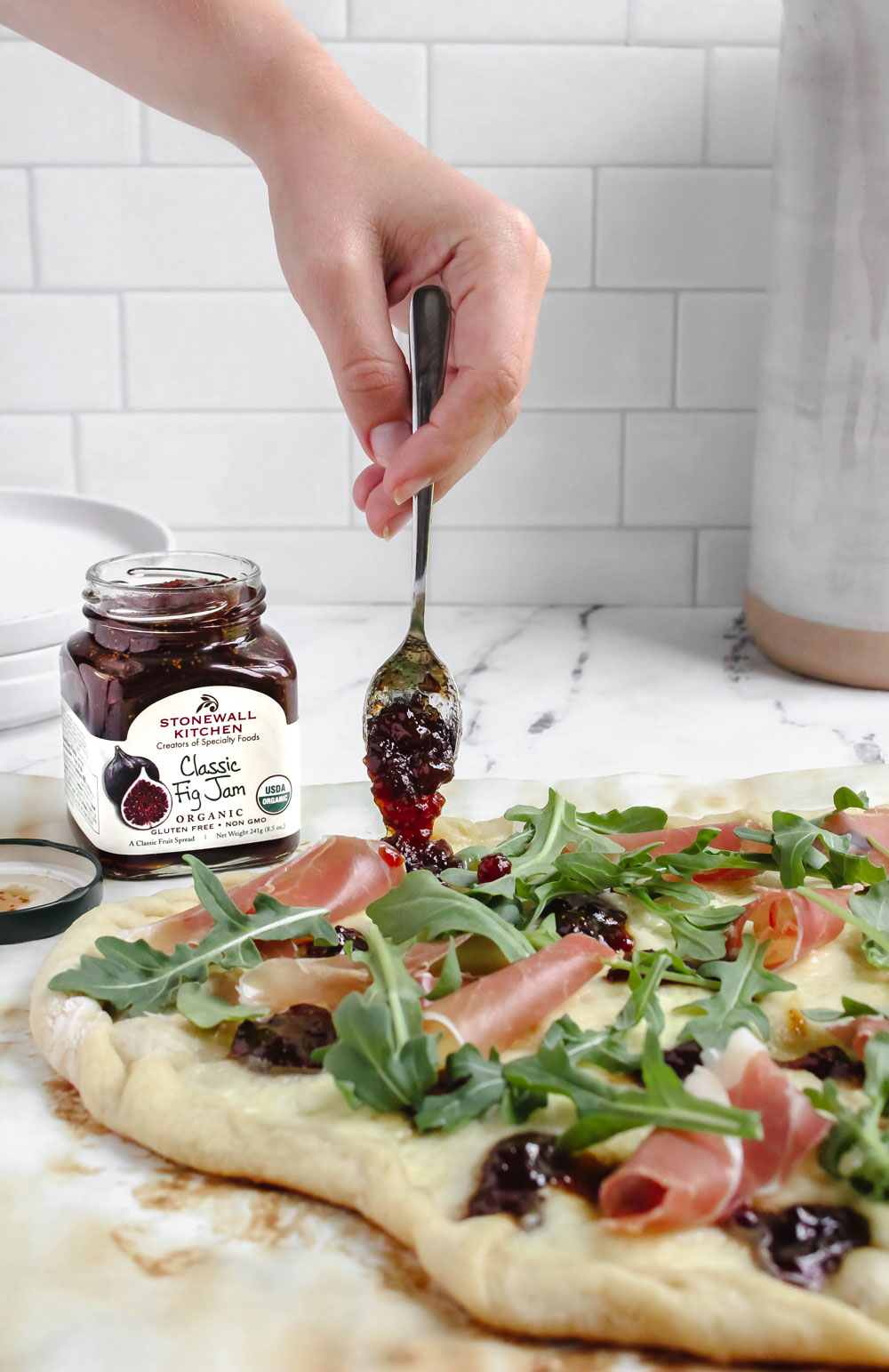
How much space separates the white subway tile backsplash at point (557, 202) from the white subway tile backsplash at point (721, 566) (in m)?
0.58

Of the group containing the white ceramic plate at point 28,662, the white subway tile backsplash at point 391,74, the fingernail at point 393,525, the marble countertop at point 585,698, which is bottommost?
the marble countertop at point 585,698

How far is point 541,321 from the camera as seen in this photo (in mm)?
2559

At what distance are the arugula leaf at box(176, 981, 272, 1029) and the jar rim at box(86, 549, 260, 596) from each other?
0.50 m

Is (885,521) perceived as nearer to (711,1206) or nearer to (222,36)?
(222,36)

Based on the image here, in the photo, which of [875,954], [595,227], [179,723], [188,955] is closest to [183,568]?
[179,723]

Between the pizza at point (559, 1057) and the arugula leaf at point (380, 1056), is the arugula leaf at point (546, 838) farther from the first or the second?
the arugula leaf at point (380, 1056)

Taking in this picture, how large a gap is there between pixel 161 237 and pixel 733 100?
42.7 inches

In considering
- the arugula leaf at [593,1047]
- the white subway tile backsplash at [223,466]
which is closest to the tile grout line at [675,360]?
the white subway tile backsplash at [223,466]

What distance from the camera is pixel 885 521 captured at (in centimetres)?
208

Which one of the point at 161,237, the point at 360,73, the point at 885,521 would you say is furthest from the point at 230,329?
the point at 885,521

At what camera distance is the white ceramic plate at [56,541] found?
87.2 inches

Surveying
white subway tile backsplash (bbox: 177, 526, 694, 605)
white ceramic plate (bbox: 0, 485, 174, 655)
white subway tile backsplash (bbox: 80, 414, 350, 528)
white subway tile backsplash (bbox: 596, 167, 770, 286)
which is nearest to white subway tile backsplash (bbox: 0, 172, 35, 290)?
white subway tile backsplash (bbox: 80, 414, 350, 528)

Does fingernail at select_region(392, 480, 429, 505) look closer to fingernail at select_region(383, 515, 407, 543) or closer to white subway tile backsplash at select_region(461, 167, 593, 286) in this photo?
fingernail at select_region(383, 515, 407, 543)

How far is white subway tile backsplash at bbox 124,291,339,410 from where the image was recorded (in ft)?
8.30
